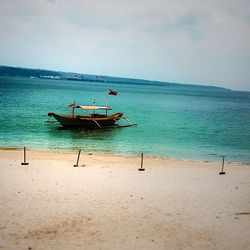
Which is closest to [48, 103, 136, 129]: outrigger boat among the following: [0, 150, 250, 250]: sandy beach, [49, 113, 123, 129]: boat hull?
[49, 113, 123, 129]: boat hull

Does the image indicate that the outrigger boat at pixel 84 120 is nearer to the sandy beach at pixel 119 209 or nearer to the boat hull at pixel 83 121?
the boat hull at pixel 83 121

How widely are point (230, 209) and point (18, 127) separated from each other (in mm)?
30518

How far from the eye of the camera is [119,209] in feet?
38.5

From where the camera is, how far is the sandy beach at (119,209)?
946 centimetres

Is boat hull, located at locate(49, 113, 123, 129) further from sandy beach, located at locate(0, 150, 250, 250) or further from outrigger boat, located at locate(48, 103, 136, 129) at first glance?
sandy beach, located at locate(0, 150, 250, 250)

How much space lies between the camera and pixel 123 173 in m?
17.1

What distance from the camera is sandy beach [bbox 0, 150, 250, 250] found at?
946 cm

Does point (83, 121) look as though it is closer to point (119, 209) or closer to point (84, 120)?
point (84, 120)

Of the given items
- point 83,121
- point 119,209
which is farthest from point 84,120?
→ point 119,209

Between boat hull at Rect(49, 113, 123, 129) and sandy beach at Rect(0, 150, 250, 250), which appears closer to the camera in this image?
sandy beach at Rect(0, 150, 250, 250)

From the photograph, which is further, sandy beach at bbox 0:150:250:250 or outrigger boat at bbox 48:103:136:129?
outrigger boat at bbox 48:103:136:129

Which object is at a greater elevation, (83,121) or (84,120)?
(84,120)

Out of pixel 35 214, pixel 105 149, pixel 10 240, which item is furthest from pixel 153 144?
pixel 10 240

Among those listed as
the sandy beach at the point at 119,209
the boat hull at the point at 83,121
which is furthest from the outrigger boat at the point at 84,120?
the sandy beach at the point at 119,209
